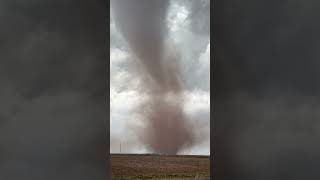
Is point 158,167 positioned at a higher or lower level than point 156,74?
lower

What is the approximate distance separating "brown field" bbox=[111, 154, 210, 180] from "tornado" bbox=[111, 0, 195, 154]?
7 cm

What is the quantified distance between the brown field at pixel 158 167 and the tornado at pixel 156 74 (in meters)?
0.07

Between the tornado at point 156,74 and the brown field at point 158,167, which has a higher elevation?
the tornado at point 156,74

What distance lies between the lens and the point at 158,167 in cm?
233

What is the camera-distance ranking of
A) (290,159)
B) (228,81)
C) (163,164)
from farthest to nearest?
(163,164), (228,81), (290,159)

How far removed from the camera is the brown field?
2258 millimetres

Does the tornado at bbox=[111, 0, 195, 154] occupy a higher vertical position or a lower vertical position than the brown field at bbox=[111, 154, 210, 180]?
higher

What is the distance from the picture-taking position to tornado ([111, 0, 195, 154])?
7.45ft

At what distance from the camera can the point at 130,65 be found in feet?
7.66

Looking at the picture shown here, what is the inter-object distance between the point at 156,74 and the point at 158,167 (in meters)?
0.55

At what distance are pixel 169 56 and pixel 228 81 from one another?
0.68 meters

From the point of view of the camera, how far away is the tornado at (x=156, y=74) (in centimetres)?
227

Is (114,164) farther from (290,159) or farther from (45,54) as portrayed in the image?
(290,159)

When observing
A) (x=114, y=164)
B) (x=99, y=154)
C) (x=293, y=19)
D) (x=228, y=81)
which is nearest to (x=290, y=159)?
(x=228, y=81)
